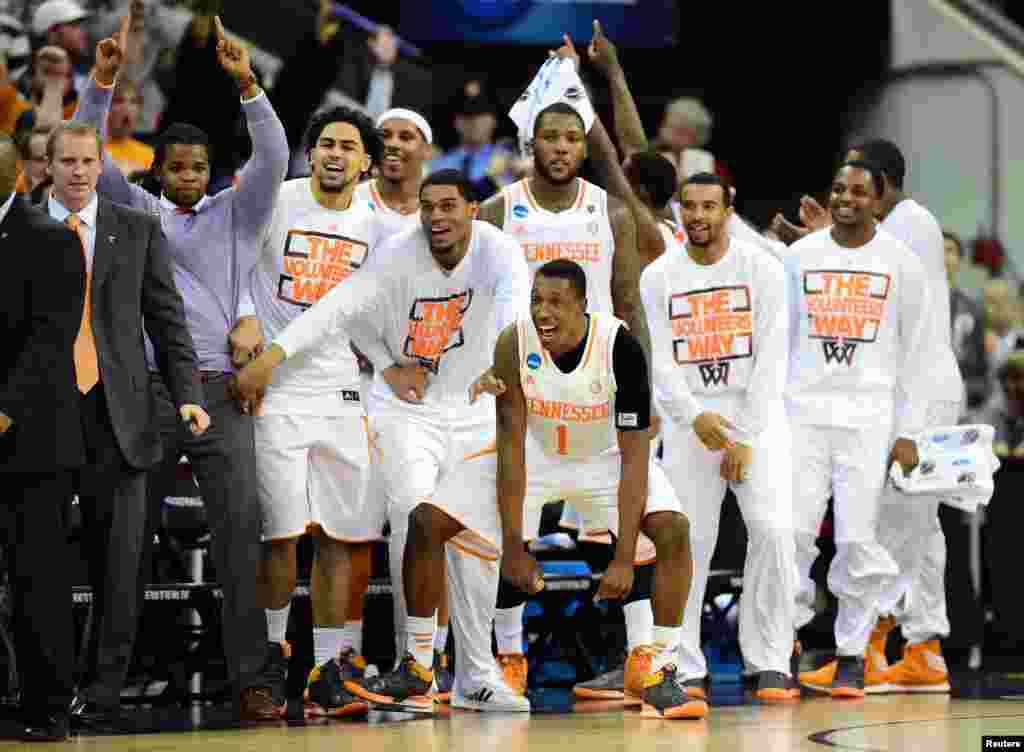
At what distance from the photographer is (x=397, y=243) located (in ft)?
26.0

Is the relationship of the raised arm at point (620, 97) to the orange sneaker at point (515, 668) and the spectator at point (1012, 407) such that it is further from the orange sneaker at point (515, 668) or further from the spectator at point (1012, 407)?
the spectator at point (1012, 407)

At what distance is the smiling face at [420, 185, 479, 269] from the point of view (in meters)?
7.76

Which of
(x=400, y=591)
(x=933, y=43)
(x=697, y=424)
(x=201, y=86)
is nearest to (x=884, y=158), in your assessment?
(x=697, y=424)

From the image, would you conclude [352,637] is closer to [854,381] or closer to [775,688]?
[775,688]

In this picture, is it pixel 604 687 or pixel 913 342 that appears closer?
pixel 604 687

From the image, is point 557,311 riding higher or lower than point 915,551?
higher

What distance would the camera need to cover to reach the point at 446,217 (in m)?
7.75

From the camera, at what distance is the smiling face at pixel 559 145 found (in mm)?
8180

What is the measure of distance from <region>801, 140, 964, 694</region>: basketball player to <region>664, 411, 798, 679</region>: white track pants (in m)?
0.69

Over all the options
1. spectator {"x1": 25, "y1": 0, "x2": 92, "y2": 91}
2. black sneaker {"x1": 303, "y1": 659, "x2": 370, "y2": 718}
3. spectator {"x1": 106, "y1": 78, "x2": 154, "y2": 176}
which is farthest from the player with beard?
spectator {"x1": 25, "y1": 0, "x2": 92, "y2": 91}

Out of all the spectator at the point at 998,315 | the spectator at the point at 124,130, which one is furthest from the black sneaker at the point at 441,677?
the spectator at the point at 998,315

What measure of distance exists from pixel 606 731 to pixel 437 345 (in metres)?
1.89

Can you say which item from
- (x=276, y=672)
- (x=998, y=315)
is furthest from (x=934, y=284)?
(x=998, y=315)

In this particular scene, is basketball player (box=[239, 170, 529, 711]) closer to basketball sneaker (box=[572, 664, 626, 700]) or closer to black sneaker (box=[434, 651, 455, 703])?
black sneaker (box=[434, 651, 455, 703])
